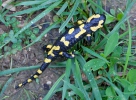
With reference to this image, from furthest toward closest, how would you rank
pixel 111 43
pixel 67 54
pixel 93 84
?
1. pixel 67 54
2. pixel 93 84
3. pixel 111 43

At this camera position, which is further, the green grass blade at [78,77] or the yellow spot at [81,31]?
the yellow spot at [81,31]

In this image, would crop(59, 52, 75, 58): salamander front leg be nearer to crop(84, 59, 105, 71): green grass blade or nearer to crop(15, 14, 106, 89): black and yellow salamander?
crop(15, 14, 106, 89): black and yellow salamander

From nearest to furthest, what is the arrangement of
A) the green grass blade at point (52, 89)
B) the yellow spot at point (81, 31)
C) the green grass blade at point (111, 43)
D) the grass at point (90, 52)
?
the green grass blade at point (111, 43)
the grass at point (90, 52)
the green grass blade at point (52, 89)
the yellow spot at point (81, 31)

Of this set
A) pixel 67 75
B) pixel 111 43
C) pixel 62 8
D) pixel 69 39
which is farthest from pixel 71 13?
pixel 67 75

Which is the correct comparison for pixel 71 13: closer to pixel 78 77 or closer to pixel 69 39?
pixel 69 39

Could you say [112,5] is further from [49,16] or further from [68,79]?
[68,79]

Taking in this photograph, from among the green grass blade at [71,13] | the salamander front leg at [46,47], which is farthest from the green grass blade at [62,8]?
the salamander front leg at [46,47]

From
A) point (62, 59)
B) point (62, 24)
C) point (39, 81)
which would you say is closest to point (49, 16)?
point (62, 24)

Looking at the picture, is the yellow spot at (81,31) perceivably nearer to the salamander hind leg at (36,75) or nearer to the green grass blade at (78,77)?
the green grass blade at (78,77)
